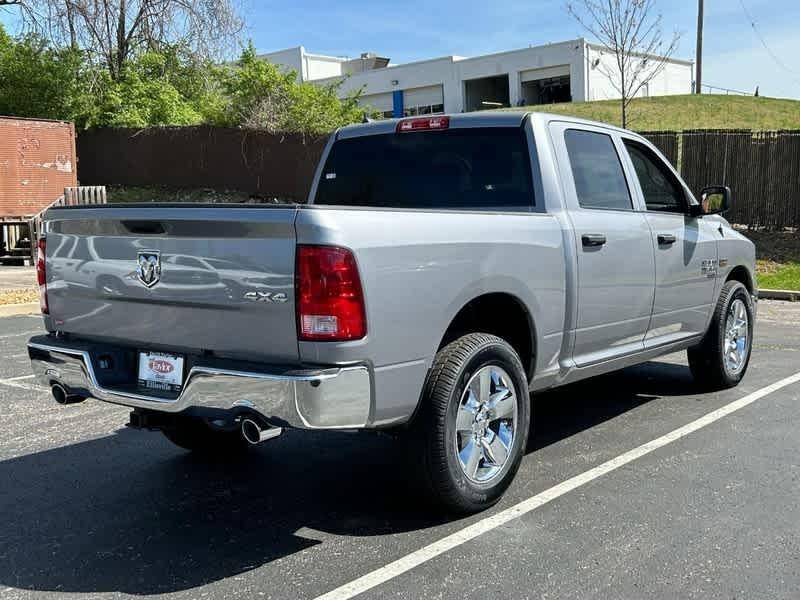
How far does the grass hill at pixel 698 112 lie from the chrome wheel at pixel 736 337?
33.4 metres

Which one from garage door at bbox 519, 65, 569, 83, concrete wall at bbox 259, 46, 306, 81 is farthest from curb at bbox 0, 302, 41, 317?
concrete wall at bbox 259, 46, 306, 81

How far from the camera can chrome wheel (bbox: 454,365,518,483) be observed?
4.21m

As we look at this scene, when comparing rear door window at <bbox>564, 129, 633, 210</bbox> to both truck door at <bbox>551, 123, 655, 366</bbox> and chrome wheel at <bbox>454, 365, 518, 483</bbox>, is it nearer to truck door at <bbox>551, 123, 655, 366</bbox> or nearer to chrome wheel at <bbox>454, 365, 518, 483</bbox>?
truck door at <bbox>551, 123, 655, 366</bbox>

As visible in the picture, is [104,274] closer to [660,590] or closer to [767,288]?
[660,590]

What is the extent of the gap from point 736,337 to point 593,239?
8.52 feet

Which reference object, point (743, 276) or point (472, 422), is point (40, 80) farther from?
point (472, 422)

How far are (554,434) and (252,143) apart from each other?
22.4 meters

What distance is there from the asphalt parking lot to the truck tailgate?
0.92 meters

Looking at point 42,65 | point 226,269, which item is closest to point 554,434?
point 226,269

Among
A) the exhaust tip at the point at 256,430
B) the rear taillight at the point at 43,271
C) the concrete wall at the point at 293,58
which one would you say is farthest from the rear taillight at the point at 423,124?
the concrete wall at the point at 293,58

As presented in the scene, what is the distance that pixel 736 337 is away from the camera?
701 cm

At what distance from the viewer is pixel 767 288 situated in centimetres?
1375

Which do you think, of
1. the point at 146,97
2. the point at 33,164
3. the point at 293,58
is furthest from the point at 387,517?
the point at 293,58

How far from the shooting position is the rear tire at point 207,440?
5273mm
